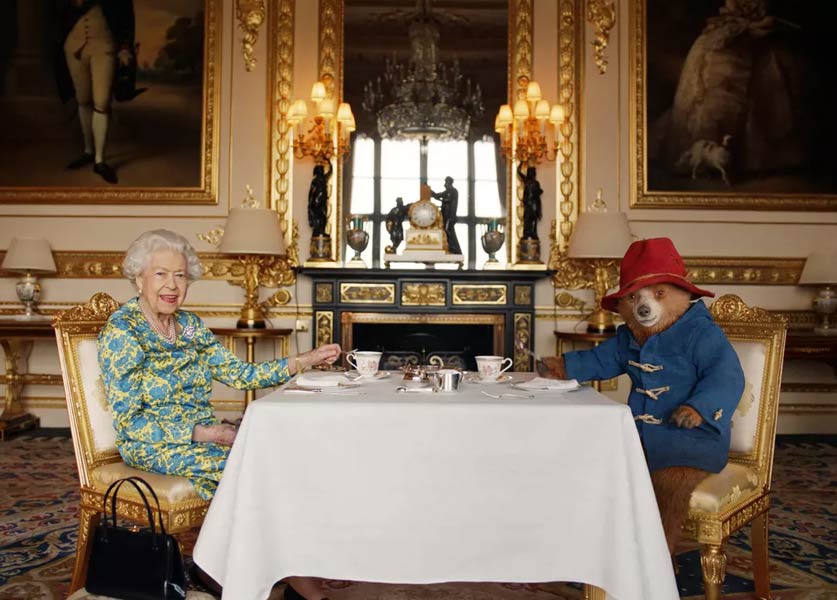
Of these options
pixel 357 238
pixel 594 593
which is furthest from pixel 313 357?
pixel 357 238

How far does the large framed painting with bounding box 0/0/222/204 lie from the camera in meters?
5.55

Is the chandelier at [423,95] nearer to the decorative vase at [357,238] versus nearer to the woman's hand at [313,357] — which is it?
the decorative vase at [357,238]

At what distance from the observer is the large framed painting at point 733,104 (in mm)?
5523

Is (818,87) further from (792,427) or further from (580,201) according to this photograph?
(792,427)

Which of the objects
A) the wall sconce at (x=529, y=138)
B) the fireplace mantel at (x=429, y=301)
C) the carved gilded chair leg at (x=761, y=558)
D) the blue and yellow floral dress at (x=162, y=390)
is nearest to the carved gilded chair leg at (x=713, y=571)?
the carved gilded chair leg at (x=761, y=558)

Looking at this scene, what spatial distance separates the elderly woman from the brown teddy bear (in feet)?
3.47

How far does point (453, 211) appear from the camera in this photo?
5.44 metres

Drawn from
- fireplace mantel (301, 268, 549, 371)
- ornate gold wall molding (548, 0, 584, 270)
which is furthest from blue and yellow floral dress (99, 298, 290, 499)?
ornate gold wall molding (548, 0, 584, 270)

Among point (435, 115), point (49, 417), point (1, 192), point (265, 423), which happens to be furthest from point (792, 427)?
point (1, 192)

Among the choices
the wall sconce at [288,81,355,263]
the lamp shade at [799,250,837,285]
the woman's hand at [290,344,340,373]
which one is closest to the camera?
the woman's hand at [290,344,340,373]

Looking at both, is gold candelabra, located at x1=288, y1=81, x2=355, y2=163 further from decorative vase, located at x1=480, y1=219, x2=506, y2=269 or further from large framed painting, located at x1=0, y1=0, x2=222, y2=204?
decorative vase, located at x1=480, y1=219, x2=506, y2=269

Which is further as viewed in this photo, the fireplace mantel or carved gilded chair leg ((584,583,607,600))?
the fireplace mantel

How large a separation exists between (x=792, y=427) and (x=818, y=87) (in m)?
2.66

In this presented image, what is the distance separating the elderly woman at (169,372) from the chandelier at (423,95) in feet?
10.5
